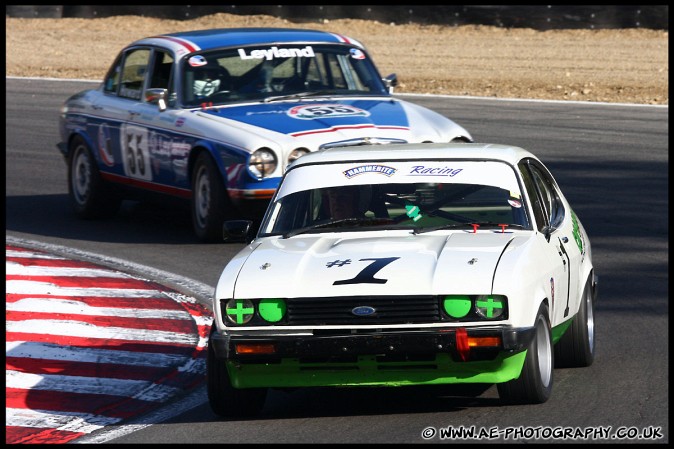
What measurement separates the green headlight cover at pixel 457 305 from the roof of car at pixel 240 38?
21.5ft

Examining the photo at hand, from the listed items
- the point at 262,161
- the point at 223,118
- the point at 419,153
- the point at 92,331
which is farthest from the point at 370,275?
the point at 223,118

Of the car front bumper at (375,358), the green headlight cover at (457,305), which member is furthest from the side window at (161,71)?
the green headlight cover at (457,305)

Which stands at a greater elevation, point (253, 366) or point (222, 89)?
point (222, 89)

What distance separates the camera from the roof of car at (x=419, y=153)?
769 cm

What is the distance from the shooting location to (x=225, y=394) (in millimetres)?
6691

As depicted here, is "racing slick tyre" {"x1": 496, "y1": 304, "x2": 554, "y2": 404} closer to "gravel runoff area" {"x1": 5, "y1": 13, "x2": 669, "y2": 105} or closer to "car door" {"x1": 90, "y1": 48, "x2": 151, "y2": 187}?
"car door" {"x1": 90, "y1": 48, "x2": 151, "y2": 187}

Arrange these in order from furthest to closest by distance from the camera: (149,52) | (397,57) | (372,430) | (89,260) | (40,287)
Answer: (397,57)
(149,52)
(89,260)
(40,287)
(372,430)

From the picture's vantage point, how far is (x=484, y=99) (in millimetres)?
21562

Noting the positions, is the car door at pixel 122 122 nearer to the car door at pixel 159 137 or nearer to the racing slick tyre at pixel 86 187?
the car door at pixel 159 137

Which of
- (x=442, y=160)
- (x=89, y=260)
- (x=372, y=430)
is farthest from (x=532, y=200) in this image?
(x=89, y=260)

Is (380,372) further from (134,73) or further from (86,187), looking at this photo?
(86,187)

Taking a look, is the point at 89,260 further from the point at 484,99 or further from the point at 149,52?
the point at 484,99

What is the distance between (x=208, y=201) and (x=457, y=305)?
5.63 meters

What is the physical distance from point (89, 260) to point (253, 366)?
5.47 meters
